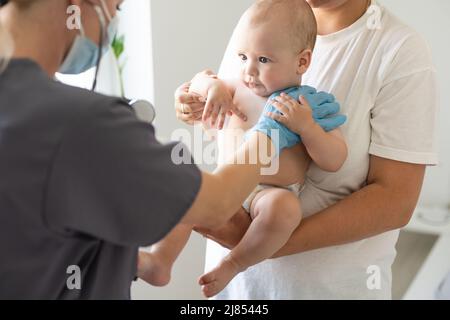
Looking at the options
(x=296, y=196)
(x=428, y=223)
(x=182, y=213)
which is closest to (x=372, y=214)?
(x=296, y=196)

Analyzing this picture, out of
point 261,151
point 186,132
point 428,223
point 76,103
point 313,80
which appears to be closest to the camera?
point 76,103

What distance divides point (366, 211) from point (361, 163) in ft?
0.35

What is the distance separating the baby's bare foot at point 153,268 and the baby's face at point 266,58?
438 millimetres

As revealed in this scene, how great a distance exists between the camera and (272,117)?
115cm

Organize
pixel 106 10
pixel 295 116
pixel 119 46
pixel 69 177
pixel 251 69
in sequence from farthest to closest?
1. pixel 119 46
2. pixel 251 69
3. pixel 295 116
4. pixel 106 10
5. pixel 69 177

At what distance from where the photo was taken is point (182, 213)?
783mm

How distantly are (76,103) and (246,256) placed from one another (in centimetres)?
60

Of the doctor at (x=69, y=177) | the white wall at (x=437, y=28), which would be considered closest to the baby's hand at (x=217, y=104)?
the doctor at (x=69, y=177)

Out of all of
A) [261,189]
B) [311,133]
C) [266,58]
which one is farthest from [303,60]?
[261,189]

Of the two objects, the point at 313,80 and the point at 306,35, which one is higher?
the point at 306,35

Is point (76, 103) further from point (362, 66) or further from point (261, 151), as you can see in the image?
point (362, 66)

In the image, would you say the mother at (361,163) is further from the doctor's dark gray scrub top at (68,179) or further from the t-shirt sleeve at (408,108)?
the doctor's dark gray scrub top at (68,179)

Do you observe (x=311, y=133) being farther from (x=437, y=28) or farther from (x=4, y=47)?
(x=437, y=28)

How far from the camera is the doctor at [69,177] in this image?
0.71 m
